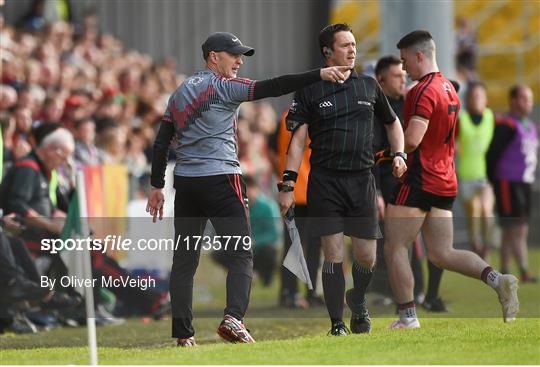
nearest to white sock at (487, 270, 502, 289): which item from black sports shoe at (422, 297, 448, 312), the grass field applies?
the grass field

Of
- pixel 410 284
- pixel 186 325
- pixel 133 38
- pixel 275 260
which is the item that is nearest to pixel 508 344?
pixel 410 284

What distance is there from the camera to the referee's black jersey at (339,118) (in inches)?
415

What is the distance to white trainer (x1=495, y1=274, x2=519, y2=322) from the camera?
→ 424 inches

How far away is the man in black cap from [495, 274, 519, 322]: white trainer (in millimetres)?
1820

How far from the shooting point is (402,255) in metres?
11.1

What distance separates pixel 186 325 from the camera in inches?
415

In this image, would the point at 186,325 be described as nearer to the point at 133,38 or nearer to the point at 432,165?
the point at 432,165

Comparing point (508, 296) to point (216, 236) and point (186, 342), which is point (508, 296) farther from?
point (186, 342)

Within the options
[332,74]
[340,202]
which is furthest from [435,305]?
[332,74]

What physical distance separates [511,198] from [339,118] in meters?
7.39

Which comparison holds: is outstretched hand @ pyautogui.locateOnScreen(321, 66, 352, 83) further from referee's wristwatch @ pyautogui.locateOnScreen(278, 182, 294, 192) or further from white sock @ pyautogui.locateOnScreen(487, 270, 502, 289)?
white sock @ pyautogui.locateOnScreen(487, 270, 502, 289)

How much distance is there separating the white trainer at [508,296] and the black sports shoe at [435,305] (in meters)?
1.07

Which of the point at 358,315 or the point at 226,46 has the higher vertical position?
the point at 226,46

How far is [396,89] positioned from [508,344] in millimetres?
3467
